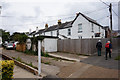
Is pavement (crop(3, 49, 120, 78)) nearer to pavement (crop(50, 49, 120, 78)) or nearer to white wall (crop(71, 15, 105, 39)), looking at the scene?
pavement (crop(50, 49, 120, 78))

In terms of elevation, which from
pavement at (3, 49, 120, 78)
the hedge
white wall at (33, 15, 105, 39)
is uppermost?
white wall at (33, 15, 105, 39)

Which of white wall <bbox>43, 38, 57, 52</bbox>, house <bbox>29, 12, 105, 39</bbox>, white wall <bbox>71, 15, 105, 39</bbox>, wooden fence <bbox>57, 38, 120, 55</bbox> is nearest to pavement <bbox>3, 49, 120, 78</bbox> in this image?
wooden fence <bbox>57, 38, 120, 55</bbox>

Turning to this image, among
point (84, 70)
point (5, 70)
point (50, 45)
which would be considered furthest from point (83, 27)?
point (5, 70)

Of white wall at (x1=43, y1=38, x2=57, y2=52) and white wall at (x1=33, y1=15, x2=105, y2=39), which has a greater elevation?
white wall at (x1=33, y1=15, x2=105, y2=39)

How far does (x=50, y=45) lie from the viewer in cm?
1293

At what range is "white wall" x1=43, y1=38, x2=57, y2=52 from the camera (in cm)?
1248

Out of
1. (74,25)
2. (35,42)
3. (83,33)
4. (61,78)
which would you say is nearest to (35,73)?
(61,78)

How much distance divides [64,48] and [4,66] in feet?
32.4

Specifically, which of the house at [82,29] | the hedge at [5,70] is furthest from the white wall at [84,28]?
the hedge at [5,70]

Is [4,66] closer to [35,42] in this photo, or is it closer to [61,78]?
[61,78]

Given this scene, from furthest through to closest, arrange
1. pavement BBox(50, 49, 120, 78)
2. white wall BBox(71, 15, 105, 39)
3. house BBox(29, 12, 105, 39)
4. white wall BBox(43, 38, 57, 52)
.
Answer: house BBox(29, 12, 105, 39) → white wall BBox(71, 15, 105, 39) → white wall BBox(43, 38, 57, 52) → pavement BBox(50, 49, 120, 78)

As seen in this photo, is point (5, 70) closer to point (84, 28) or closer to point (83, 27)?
point (84, 28)

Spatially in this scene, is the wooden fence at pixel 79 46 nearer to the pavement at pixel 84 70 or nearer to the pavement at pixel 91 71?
the pavement at pixel 84 70

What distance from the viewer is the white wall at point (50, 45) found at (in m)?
12.5
